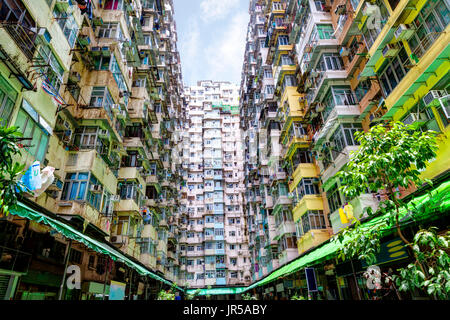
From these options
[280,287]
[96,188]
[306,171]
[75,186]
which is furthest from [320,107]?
[280,287]

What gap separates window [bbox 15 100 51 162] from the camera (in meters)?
10.5

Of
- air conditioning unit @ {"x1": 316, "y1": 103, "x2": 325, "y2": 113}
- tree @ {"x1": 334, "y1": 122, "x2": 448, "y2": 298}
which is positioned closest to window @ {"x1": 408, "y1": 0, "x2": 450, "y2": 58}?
tree @ {"x1": 334, "y1": 122, "x2": 448, "y2": 298}

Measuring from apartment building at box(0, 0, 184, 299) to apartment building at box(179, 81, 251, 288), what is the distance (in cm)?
2198

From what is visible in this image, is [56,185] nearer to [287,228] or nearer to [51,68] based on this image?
[51,68]

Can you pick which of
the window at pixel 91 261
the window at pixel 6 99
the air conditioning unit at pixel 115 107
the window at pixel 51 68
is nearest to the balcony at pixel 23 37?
the window at pixel 51 68

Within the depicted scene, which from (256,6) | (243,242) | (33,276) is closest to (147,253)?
(33,276)

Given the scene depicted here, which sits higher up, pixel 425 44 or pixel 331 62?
Answer: pixel 331 62

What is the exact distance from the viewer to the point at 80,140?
1667 centimetres

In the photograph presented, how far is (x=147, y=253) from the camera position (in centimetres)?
2478

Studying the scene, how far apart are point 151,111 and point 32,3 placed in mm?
17574

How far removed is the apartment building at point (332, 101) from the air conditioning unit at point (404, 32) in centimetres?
5

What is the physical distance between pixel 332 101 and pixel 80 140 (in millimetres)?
16954

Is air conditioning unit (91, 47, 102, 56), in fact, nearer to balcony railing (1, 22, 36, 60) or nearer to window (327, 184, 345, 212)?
balcony railing (1, 22, 36, 60)
